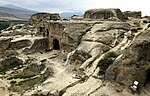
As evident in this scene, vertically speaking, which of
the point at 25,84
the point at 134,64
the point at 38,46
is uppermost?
the point at 134,64

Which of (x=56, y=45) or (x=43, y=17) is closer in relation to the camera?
(x=56, y=45)

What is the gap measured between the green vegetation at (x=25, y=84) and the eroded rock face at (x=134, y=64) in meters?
12.4

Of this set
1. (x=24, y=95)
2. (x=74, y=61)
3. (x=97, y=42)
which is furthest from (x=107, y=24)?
(x=24, y=95)

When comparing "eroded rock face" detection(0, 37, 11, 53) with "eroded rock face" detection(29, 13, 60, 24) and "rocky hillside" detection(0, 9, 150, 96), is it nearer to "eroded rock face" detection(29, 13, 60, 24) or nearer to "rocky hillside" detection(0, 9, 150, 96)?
"rocky hillside" detection(0, 9, 150, 96)

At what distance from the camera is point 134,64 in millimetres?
24703

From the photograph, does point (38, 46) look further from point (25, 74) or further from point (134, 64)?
point (134, 64)

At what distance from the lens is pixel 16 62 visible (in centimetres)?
4625

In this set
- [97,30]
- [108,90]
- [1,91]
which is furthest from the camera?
[97,30]

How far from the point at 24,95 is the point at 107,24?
15457 millimetres

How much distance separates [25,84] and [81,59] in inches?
299

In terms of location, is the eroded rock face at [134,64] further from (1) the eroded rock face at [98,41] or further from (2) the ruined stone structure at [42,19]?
(2) the ruined stone structure at [42,19]

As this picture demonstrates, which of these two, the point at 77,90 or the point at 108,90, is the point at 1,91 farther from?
the point at 108,90

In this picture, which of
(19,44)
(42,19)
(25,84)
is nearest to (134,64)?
(25,84)

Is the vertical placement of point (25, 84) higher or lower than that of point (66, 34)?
lower
